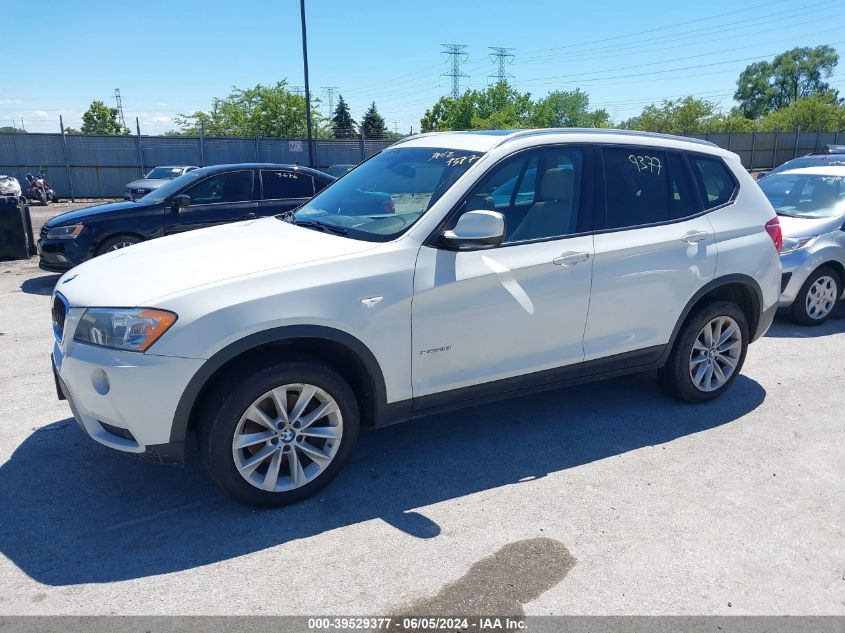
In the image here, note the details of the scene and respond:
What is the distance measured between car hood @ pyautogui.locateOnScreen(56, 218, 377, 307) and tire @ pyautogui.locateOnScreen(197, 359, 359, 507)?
52 cm

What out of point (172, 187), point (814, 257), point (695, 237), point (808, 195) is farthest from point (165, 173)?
point (695, 237)

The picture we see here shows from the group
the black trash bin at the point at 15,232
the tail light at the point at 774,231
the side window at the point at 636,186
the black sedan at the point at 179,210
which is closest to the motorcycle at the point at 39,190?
the black trash bin at the point at 15,232

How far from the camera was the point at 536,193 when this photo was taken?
13.6 ft

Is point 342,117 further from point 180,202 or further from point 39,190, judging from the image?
point 180,202

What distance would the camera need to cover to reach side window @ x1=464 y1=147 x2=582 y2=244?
13.1 ft

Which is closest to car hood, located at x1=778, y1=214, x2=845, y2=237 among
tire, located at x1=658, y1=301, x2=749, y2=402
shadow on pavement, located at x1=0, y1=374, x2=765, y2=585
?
tire, located at x1=658, y1=301, x2=749, y2=402

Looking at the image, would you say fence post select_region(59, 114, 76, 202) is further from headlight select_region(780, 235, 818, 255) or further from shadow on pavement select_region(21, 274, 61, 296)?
headlight select_region(780, 235, 818, 255)

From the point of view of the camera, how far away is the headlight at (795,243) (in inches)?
279

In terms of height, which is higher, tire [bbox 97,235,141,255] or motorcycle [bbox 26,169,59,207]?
motorcycle [bbox 26,169,59,207]

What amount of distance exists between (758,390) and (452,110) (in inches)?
2019

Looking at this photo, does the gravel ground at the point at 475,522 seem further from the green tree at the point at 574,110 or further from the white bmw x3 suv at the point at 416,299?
the green tree at the point at 574,110

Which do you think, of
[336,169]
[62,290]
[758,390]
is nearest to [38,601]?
[62,290]

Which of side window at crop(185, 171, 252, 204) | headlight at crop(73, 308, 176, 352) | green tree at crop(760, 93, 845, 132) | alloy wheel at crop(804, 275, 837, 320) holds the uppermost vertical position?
green tree at crop(760, 93, 845, 132)

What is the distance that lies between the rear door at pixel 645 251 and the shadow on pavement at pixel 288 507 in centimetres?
64
